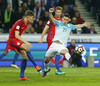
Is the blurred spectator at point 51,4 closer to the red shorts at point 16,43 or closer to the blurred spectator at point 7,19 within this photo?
the blurred spectator at point 7,19

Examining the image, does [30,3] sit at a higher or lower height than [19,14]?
higher

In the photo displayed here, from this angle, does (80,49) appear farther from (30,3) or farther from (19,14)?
(30,3)

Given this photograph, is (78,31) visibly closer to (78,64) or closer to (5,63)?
(78,64)

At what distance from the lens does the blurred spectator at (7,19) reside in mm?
18969

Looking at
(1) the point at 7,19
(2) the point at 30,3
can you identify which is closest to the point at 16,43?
(1) the point at 7,19

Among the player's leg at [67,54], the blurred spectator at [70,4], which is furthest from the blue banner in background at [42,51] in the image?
the player's leg at [67,54]

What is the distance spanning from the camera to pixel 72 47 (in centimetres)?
1769

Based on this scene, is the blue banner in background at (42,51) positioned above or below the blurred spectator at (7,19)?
below

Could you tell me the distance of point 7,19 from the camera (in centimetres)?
1920

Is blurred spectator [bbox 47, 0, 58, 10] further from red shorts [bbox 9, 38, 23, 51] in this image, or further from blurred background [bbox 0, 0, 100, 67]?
red shorts [bbox 9, 38, 23, 51]

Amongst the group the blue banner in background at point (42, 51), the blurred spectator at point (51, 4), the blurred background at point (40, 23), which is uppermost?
the blurred spectator at point (51, 4)

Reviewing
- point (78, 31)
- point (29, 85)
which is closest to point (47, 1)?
point (78, 31)

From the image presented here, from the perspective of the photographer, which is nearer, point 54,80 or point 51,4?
point 54,80

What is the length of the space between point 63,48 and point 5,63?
319 inches
